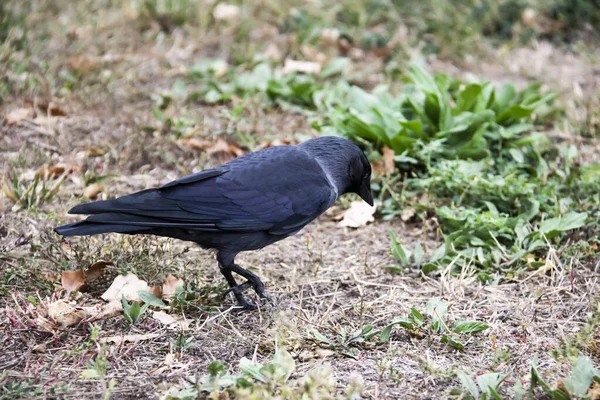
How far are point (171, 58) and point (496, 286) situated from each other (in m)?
4.32

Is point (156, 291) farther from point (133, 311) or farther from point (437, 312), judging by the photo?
point (437, 312)

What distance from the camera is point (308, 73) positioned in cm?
688

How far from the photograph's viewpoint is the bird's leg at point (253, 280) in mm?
3986

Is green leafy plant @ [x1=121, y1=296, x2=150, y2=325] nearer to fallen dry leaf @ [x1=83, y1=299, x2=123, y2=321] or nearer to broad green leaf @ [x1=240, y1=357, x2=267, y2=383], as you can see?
fallen dry leaf @ [x1=83, y1=299, x2=123, y2=321]

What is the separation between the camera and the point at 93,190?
4910 mm

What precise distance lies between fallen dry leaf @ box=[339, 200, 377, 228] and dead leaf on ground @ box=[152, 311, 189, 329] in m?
1.64

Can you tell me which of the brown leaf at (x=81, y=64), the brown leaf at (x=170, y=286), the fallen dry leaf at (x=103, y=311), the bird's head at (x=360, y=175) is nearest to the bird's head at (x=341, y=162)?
the bird's head at (x=360, y=175)

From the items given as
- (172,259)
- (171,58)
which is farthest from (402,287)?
(171,58)

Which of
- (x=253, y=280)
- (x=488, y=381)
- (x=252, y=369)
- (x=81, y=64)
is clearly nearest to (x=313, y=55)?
(x=81, y=64)

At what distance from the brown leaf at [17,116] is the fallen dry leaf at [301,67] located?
7.67ft

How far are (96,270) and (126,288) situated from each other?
0.25 meters

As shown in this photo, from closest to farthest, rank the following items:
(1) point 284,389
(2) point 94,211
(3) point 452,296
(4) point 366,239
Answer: (1) point 284,389 → (2) point 94,211 → (3) point 452,296 → (4) point 366,239

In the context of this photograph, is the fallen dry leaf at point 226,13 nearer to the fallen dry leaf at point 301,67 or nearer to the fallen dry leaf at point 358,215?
the fallen dry leaf at point 301,67

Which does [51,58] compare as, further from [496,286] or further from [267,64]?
[496,286]
